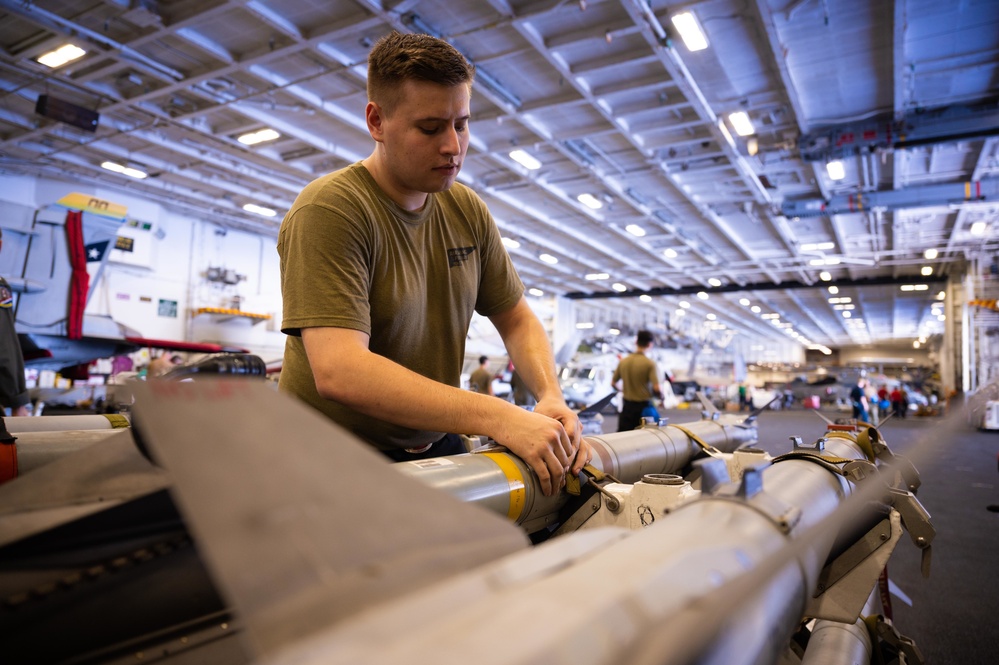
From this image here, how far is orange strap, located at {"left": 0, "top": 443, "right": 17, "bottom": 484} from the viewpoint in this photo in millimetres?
918

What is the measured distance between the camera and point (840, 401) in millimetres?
17250

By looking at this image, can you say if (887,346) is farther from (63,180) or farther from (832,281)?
(63,180)

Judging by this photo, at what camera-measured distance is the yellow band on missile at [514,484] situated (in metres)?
0.96

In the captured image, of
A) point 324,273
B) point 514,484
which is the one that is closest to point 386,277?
point 324,273

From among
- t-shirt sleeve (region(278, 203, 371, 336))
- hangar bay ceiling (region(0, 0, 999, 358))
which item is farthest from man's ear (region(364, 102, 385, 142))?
hangar bay ceiling (region(0, 0, 999, 358))

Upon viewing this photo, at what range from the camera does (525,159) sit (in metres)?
9.35

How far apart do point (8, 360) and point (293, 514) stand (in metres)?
2.93

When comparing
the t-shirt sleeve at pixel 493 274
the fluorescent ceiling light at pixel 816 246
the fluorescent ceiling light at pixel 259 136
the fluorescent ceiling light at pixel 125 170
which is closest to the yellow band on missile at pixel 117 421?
the t-shirt sleeve at pixel 493 274

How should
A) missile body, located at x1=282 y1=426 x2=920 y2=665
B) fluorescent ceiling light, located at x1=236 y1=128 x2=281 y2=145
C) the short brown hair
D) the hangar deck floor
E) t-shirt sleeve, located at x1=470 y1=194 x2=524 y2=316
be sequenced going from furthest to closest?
fluorescent ceiling light, located at x1=236 y1=128 x2=281 y2=145, the hangar deck floor, t-shirt sleeve, located at x1=470 y1=194 x2=524 y2=316, the short brown hair, missile body, located at x1=282 y1=426 x2=920 y2=665

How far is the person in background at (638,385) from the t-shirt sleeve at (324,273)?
5518mm

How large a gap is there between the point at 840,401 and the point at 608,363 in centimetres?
668

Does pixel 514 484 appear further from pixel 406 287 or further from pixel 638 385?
pixel 638 385

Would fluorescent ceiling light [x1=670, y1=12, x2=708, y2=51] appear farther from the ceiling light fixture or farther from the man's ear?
the man's ear

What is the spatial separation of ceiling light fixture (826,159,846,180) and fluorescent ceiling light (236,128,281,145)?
811 cm
